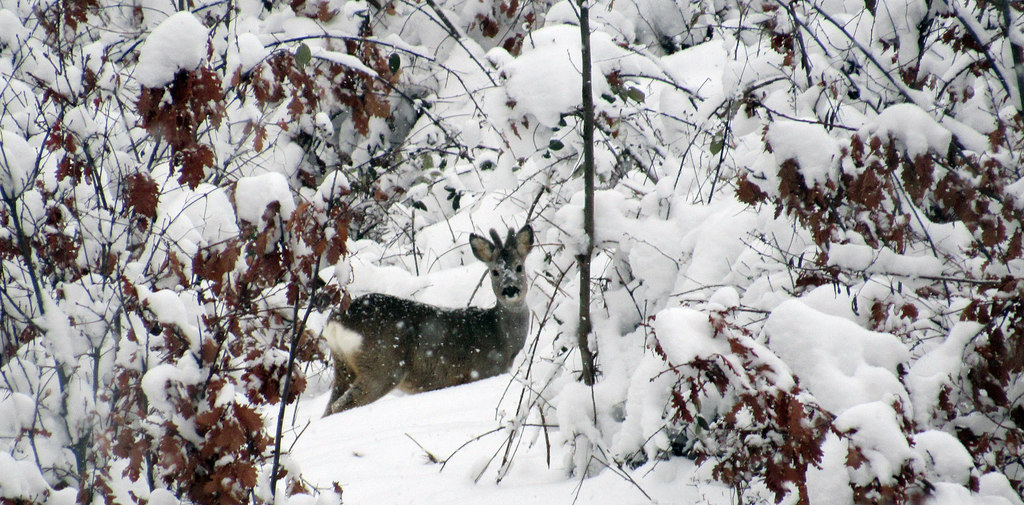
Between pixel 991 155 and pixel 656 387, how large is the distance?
3.80ft

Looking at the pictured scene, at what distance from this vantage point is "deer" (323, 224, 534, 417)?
6672 mm

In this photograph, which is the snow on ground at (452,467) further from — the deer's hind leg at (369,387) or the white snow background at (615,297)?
the deer's hind leg at (369,387)

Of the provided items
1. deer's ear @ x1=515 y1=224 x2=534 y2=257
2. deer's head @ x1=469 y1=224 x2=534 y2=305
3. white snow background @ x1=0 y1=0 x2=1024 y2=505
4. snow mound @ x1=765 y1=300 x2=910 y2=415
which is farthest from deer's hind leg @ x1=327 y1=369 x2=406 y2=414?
snow mound @ x1=765 y1=300 x2=910 y2=415

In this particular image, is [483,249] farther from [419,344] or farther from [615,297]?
[615,297]

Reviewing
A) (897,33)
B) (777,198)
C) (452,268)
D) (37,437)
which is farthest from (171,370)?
(452,268)

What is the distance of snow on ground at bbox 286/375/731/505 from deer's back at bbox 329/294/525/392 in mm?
1778

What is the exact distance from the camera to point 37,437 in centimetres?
303

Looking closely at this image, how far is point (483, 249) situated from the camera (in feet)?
20.7

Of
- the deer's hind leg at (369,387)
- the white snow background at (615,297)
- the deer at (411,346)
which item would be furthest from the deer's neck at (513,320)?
the white snow background at (615,297)

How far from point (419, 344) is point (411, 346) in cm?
7

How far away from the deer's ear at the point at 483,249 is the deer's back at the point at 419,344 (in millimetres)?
523

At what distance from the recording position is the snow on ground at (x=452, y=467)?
294 centimetres

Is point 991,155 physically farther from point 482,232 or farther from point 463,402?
point 482,232

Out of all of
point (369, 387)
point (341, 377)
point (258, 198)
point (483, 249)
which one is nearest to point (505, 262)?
point (483, 249)
